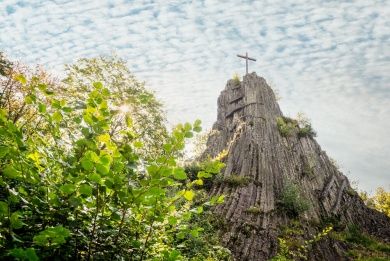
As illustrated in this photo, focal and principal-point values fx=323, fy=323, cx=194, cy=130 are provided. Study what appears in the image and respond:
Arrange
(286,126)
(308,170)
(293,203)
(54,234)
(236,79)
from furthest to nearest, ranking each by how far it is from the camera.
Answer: (236,79), (286,126), (308,170), (293,203), (54,234)

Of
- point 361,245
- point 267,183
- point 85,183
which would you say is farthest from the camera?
point 267,183

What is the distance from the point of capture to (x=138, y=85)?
23.5 metres

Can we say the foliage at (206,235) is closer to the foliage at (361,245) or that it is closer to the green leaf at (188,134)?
the foliage at (361,245)

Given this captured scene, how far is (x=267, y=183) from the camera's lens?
18172 millimetres

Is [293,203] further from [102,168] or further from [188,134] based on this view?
[102,168]

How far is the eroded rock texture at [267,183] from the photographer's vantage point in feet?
46.0

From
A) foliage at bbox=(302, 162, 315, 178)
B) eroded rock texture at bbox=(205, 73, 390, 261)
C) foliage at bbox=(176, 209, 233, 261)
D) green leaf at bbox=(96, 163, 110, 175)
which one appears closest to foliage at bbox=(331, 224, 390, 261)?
eroded rock texture at bbox=(205, 73, 390, 261)

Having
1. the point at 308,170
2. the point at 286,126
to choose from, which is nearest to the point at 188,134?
the point at 308,170

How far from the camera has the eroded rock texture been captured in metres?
14.0

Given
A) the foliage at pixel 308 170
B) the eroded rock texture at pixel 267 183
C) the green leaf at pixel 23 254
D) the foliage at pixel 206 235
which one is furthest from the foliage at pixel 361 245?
the green leaf at pixel 23 254

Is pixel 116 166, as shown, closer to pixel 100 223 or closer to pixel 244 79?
pixel 100 223

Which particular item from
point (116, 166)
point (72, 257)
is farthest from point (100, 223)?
point (116, 166)

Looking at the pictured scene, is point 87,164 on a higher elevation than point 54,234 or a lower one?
higher

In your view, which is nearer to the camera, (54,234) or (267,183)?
(54,234)
